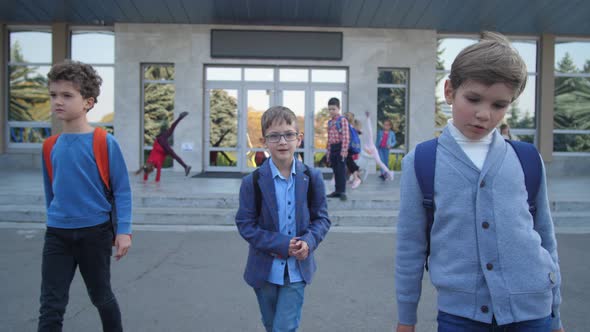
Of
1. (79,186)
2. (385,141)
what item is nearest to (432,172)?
(79,186)

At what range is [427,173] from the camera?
174 centimetres

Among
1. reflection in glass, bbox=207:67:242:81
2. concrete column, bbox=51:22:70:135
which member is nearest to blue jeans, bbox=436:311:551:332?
reflection in glass, bbox=207:67:242:81

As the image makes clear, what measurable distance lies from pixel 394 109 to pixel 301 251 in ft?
46.1

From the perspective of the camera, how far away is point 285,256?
255 centimetres

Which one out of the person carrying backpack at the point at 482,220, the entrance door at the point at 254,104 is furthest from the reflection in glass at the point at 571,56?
the person carrying backpack at the point at 482,220

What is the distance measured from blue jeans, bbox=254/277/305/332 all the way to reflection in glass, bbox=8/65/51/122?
16.2 meters

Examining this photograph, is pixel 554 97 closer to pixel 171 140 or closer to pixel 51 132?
pixel 171 140

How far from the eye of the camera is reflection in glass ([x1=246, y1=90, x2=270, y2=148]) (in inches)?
625

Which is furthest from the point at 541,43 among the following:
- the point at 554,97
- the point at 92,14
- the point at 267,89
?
the point at 92,14

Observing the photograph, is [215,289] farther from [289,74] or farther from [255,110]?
[289,74]

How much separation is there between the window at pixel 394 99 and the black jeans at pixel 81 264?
13707 millimetres

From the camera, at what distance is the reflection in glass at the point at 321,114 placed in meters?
15.9

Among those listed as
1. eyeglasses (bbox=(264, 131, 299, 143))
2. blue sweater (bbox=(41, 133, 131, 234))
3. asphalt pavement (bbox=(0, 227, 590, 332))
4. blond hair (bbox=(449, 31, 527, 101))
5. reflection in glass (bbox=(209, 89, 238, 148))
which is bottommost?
asphalt pavement (bbox=(0, 227, 590, 332))

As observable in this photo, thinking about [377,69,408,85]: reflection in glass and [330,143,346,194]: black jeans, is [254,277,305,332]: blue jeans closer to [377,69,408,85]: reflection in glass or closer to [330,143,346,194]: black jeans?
[330,143,346,194]: black jeans
